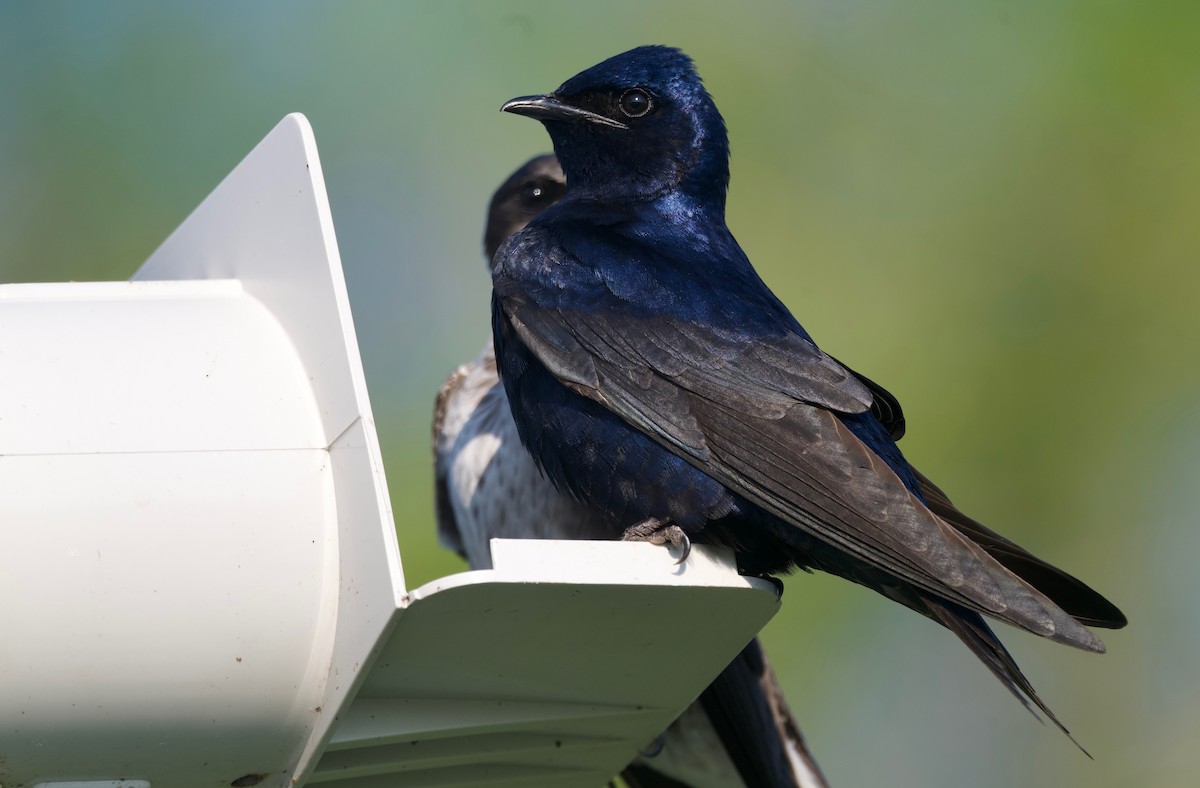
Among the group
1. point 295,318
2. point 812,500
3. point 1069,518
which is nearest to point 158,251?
point 295,318

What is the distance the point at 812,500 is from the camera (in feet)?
8.04

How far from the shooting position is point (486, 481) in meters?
4.00

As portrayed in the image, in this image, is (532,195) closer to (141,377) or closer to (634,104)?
(634,104)

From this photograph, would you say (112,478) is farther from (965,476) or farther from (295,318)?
(965,476)

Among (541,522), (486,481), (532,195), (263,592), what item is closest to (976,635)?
(263,592)

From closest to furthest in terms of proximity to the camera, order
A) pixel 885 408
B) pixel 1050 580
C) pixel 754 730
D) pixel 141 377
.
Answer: pixel 141 377 < pixel 1050 580 < pixel 885 408 < pixel 754 730

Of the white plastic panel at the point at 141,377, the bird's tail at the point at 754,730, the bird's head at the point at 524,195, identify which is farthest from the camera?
the bird's head at the point at 524,195

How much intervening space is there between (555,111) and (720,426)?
3.06 ft

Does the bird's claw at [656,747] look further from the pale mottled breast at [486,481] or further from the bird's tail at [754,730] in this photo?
the pale mottled breast at [486,481]

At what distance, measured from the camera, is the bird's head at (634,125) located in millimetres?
3256

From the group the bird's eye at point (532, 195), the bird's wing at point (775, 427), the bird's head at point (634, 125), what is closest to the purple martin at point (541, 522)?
the bird's eye at point (532, 195)

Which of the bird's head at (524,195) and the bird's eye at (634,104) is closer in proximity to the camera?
the bird's eye at (634,104)

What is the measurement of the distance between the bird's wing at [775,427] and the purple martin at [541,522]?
0.49 meters

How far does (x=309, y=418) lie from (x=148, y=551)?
313 mm
